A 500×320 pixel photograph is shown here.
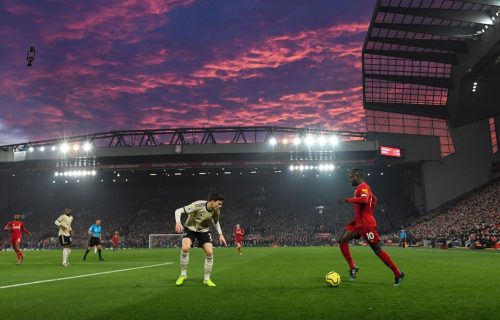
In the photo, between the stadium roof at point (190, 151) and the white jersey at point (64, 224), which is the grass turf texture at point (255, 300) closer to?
the white jersey at point (64, 224)

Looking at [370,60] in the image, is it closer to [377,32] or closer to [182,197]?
[377,32]

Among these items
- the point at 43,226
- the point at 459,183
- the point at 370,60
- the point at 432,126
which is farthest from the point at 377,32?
the point at 43,226

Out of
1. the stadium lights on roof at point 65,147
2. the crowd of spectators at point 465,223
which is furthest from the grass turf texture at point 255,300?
the stadium lights on roof at point 65,147

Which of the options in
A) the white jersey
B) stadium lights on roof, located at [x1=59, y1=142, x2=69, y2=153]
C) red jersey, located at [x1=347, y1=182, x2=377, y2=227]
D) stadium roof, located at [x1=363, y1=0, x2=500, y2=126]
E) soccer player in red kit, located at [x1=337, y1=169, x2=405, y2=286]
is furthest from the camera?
stadium lights on roof, located at [x1=59, y1=142, x2=69, y2=153]

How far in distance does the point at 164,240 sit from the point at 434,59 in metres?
38.9

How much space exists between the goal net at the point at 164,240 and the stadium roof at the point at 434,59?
32.3m

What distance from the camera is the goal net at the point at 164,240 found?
52.3 metres

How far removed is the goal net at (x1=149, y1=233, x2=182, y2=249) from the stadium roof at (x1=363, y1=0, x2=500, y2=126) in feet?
106

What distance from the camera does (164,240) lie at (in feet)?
176

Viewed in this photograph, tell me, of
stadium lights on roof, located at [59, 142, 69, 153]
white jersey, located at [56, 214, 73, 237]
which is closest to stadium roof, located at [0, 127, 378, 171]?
stadium lights on roof, located at [59, 142, 69, 153]

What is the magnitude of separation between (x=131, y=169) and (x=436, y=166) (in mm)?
43688

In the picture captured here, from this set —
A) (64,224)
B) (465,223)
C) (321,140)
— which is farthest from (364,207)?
(321,140)

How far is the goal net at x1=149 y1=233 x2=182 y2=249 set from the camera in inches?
2060

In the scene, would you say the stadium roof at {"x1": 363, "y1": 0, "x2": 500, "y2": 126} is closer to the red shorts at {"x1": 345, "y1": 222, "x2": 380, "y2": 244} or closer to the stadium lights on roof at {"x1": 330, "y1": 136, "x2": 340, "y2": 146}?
the stadium lights on roof at {"x1": 330, "y1": 136, "x2": 340, "y2": 146}
